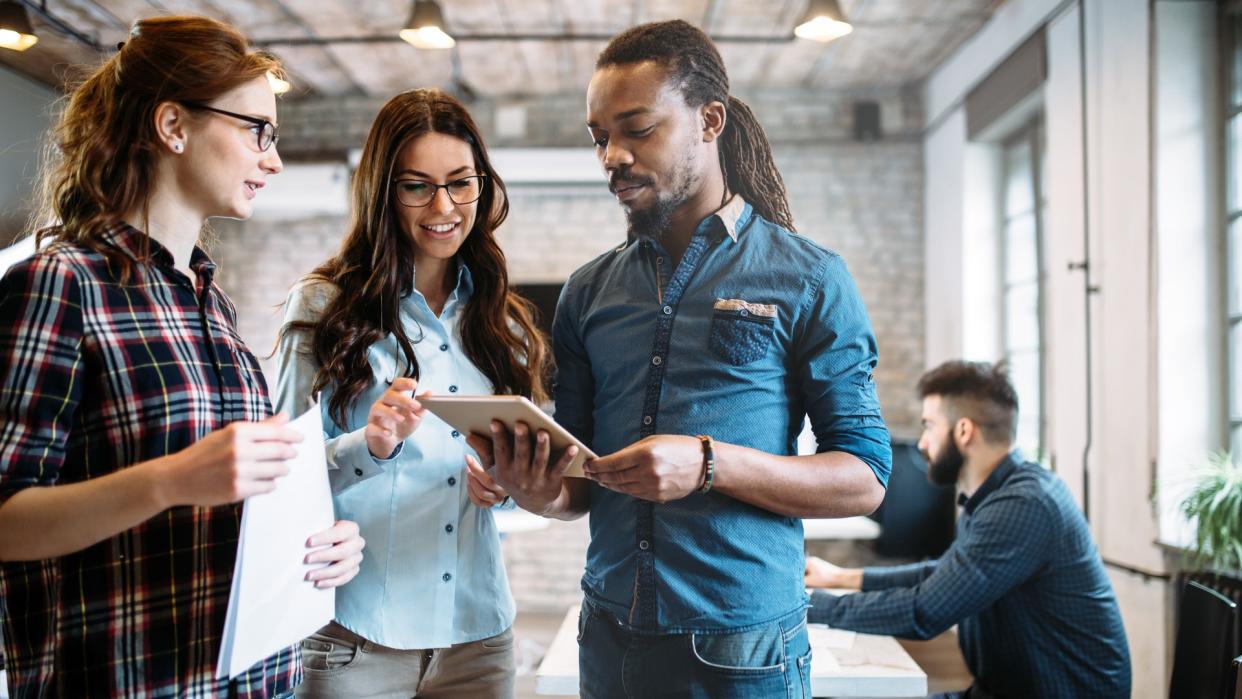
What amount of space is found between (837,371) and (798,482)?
17cm

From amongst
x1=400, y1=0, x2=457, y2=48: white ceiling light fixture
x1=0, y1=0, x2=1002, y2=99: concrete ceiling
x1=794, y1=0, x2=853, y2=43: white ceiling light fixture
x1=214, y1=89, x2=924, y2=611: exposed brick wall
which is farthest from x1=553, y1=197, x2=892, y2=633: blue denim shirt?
x1=214, y1=89, x2=924, y2=611: exposed brick wall

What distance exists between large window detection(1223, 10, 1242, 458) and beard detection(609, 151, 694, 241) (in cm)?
246

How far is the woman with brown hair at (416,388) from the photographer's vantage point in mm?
1475

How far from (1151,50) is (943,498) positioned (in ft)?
7.73

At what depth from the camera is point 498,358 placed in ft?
5.43

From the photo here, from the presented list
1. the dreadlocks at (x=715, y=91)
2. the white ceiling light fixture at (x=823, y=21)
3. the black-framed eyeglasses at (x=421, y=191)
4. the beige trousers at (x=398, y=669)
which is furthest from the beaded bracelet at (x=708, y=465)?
the white ceiling light fixture at (x=823, y=21)

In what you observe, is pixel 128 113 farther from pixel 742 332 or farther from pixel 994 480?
pixel 994 480

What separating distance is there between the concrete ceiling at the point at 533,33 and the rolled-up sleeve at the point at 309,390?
246cm

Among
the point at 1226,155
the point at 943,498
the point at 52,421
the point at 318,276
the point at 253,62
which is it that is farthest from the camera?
the point at 943,498

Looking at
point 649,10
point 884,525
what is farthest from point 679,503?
point 884,525

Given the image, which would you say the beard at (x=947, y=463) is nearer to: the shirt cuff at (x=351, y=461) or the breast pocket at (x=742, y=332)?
the breast pocket at (x=742, y=332)

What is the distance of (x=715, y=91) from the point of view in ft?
4.72

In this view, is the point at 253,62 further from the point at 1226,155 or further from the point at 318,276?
the point at 1226,155

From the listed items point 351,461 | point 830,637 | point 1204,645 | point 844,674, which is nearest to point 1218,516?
point 1204,645
